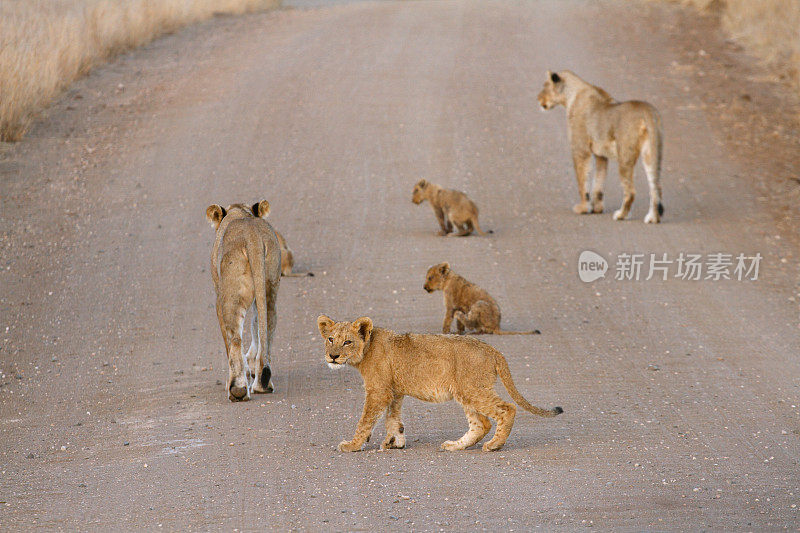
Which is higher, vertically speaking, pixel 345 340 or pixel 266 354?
pixel 345 340

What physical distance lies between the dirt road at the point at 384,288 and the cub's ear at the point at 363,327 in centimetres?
83

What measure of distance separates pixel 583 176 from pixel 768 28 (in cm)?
1141

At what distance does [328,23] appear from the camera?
2714cm

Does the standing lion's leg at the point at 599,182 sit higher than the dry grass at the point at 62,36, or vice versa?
the dry grass at the point at 62,36

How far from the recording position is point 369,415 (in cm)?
751

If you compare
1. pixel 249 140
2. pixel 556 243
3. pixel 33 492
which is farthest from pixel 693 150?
pixel 33 492

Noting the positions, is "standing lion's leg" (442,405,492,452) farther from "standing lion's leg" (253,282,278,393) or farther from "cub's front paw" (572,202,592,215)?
"cub's front paw" (572,202,592,215)

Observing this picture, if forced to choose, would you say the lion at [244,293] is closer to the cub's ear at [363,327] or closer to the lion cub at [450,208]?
the cub's ear at [363,327]

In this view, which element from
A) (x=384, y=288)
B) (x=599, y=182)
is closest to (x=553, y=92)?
(x=599, y=182)

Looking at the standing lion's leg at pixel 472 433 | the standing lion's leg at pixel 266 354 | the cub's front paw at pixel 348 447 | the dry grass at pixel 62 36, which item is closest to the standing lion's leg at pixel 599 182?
the standing lion's leg at pixel 266 354

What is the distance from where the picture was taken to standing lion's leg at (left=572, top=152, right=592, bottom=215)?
1504cm

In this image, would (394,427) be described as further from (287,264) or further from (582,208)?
(582,208)

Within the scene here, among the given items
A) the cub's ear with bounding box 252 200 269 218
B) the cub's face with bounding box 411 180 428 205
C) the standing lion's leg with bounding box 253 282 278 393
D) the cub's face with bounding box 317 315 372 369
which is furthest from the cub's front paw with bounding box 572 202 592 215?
the cub's face with bounding box 317 315 372 369

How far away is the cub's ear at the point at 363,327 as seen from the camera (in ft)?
24.4
